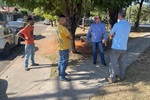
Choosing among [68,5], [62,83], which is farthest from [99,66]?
[68,5]

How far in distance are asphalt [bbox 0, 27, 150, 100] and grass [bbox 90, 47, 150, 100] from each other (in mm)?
281

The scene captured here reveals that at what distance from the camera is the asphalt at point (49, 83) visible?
5.77 meters

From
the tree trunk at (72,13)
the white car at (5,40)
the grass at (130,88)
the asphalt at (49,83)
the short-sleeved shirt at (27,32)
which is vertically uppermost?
the tree trunk at (72,13)

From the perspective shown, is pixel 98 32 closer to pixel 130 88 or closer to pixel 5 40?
pixel 130 88

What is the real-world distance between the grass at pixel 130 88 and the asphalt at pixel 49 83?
0.28m

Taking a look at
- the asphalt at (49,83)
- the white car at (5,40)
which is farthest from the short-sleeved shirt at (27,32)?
the white car at (5,40)

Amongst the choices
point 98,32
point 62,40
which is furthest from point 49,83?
point 98,32

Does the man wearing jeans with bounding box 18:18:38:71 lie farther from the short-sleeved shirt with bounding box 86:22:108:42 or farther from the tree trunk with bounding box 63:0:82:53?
the tree trunk with bounding box 63:0:82:53

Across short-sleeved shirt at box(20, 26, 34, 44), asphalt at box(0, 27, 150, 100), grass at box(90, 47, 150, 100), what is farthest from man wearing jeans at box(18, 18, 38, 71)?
grass at box(90, 47, 150, 100)

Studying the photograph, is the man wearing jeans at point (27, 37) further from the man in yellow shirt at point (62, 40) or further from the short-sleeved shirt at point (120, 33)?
the short-sleeved shirt at point (120, 33)

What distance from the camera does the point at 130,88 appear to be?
596 cm

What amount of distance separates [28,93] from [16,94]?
287 millimetres

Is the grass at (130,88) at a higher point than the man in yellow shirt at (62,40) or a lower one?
lower

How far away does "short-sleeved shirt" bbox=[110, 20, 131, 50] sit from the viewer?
6137 mm
